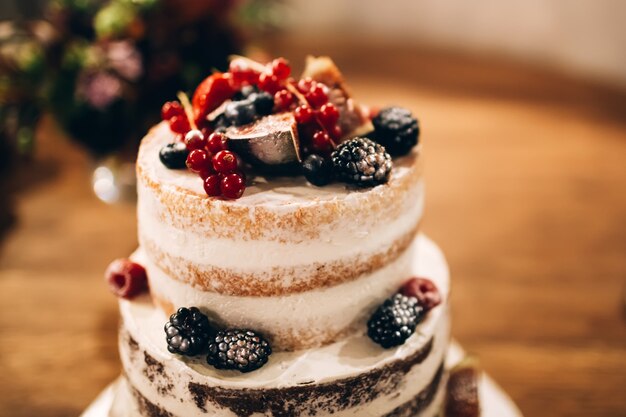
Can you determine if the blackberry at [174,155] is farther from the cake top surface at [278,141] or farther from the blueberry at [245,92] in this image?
the blueberry at [245,92]

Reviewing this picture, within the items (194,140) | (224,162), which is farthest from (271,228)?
(194,140)

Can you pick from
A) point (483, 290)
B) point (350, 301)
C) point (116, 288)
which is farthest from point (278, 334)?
point (483, 290)

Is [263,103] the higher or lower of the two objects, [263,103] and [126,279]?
the higher

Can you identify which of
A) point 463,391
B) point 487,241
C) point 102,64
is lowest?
point 487,241

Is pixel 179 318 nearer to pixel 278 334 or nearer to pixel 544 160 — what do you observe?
pixel 278 334

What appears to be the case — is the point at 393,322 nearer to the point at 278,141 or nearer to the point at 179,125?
the point at 278,141

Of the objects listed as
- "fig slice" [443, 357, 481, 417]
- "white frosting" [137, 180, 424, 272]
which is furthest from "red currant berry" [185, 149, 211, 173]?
"fig slice" [443, 357, 481, 417]

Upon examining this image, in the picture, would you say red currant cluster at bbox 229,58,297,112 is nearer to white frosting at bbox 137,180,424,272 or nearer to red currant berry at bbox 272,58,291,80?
red currant berry at bbox 272,58,291,80

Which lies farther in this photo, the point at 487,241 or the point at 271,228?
the point at 487,241
